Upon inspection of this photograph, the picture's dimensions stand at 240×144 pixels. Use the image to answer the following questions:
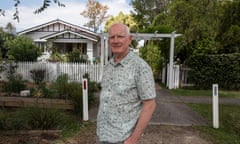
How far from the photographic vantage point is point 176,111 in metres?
7.09

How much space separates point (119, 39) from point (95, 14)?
141ft

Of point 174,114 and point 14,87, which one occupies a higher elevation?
point 14,87

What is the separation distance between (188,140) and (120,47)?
11.1 feet

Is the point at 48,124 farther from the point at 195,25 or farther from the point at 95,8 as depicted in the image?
the point at 95,8

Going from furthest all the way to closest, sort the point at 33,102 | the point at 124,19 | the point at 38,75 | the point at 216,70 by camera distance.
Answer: the point at 124,19, the point at 38,75, the point at 216,70, the point at 33,102

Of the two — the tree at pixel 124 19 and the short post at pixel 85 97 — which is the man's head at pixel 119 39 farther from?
the tree at pixel 124 19

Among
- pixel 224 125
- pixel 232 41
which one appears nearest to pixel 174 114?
pixel 224 125

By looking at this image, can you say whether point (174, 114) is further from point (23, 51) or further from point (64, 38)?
point (64, 38)

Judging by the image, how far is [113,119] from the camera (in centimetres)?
200

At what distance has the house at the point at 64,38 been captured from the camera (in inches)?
793

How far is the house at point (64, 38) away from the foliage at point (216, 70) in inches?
366

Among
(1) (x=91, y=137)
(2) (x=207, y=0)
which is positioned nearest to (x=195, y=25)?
(2) (x=207, y=0)

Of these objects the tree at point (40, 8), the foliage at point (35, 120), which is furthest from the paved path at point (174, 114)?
the tree at point (40, 8)

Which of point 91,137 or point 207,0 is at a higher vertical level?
point 207,0
